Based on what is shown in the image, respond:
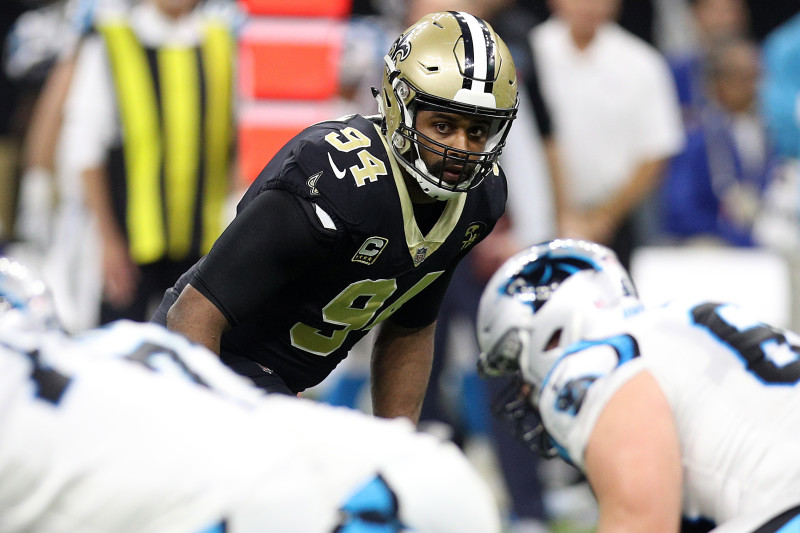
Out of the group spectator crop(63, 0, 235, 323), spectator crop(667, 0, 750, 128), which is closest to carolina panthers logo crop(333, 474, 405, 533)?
spectator crop(63, 0, 235, 323)

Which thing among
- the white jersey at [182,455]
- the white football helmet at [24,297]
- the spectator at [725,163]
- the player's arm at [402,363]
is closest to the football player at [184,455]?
the white jersey at [182,455]

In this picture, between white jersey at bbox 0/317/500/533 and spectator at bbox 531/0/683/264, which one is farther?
spectator at bbox 531/0/683/264

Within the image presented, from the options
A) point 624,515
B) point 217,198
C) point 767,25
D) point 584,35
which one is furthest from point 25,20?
point 624,515

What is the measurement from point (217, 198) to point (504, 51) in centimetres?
265

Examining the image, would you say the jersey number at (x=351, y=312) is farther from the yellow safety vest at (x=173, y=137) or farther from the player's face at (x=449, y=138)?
the yellow safety vest at (x=173, y=137)

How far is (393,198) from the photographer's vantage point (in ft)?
8.33

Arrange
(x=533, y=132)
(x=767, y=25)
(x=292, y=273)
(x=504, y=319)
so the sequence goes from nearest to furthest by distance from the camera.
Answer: (x=292, y=273) → (x=504, y=319) → (x=533, y=132) → (x=767, y=25)

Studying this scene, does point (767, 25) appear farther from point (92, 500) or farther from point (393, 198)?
point (92, 500)

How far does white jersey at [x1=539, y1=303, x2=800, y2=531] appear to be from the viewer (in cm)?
233

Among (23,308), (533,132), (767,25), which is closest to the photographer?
(23,308)

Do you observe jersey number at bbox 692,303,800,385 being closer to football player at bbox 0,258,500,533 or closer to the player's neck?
the player's neck

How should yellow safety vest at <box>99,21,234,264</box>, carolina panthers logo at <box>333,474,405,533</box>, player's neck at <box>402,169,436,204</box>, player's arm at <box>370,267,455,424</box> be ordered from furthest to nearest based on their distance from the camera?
yellow safety vest at <box>99,21,234,264</box> → player's arm at <box>370,267,455,424</box> → player's neck at <box>402,169,436,204</box> → carolina panthers logo at <box>333,474,405,533</box>

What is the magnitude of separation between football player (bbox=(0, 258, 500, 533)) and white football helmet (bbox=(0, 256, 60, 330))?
619mm

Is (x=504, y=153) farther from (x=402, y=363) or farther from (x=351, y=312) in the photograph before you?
(x=351, y=312)
